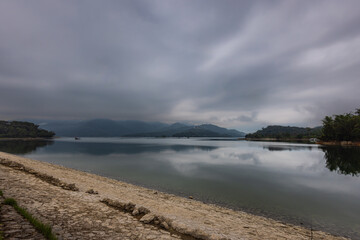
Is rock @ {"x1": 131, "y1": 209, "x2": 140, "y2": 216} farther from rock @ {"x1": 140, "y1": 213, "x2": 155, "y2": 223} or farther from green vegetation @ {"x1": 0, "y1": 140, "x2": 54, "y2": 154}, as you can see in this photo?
green vegetation @ {"x1": 0, "y1": 140, "x2": 54, "y2": 154}

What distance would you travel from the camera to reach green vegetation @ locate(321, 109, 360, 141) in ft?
308

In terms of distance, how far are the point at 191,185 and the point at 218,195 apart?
15.8 feet

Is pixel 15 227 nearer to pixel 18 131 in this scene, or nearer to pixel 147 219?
pixel 147 219

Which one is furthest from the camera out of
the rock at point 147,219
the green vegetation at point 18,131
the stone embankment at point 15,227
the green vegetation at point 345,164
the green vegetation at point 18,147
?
the green vegetation at point 18,131

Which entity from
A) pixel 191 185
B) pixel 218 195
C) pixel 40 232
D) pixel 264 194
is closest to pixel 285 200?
pixel 264 194

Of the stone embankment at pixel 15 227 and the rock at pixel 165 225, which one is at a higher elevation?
the stone embankment at pixel 15 227

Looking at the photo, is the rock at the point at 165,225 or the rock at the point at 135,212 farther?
the rock at the point at 135,212

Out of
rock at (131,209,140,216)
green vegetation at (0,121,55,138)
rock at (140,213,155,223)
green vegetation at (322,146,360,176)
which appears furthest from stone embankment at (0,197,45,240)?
green vegetation at (0,121,55,138)

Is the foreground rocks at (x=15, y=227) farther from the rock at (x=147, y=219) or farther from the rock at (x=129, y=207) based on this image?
the rock at (x=129, y=207)

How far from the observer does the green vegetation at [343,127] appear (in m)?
93.9

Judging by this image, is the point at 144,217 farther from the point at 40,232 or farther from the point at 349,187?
the point at 349,187

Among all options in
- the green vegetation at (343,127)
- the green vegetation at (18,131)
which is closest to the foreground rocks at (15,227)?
the green vegetation at (343,127)

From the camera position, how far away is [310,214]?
1428cm

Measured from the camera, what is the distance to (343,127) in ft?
325
